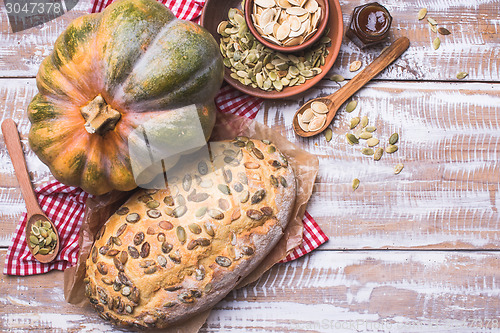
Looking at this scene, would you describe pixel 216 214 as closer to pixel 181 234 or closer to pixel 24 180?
pixel 181 234

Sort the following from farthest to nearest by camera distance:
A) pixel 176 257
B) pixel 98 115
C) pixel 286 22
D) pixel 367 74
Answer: pixel 367 74 < pixel 286 22 < pixel 176 257 < pixel 98 115

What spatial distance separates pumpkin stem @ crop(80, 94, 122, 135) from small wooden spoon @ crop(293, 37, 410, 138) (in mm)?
680

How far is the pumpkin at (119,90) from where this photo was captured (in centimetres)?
123

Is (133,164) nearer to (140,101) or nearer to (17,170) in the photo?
(140,101)

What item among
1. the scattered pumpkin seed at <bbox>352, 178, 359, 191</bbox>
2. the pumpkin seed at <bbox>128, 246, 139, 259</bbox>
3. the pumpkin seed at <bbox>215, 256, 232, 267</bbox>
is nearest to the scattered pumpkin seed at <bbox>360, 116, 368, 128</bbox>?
the scattered pumpkin seed at <bbox>352, 178, 359, 191</bbox>

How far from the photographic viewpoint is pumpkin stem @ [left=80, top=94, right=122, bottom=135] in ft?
3.84

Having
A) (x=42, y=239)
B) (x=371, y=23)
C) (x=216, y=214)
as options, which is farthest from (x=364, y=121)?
(x=42, y=239)

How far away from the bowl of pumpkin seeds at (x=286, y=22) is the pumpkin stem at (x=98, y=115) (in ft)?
1.88

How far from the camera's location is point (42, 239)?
158 centimetres

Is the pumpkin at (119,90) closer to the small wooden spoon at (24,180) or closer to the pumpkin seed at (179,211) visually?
the pumpkin seed at (179,211)

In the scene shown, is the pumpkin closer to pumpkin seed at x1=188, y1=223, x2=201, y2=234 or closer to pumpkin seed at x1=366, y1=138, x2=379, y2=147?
pumpkin seed at x1=188, y1=223, x2=201, y2=234

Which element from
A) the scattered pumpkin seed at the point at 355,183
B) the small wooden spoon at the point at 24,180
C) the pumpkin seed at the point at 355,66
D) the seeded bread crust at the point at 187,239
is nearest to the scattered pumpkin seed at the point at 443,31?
the pumpkin seed at the point at 355,66

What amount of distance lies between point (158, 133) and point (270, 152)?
41cm

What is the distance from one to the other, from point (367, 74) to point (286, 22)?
36 cm
